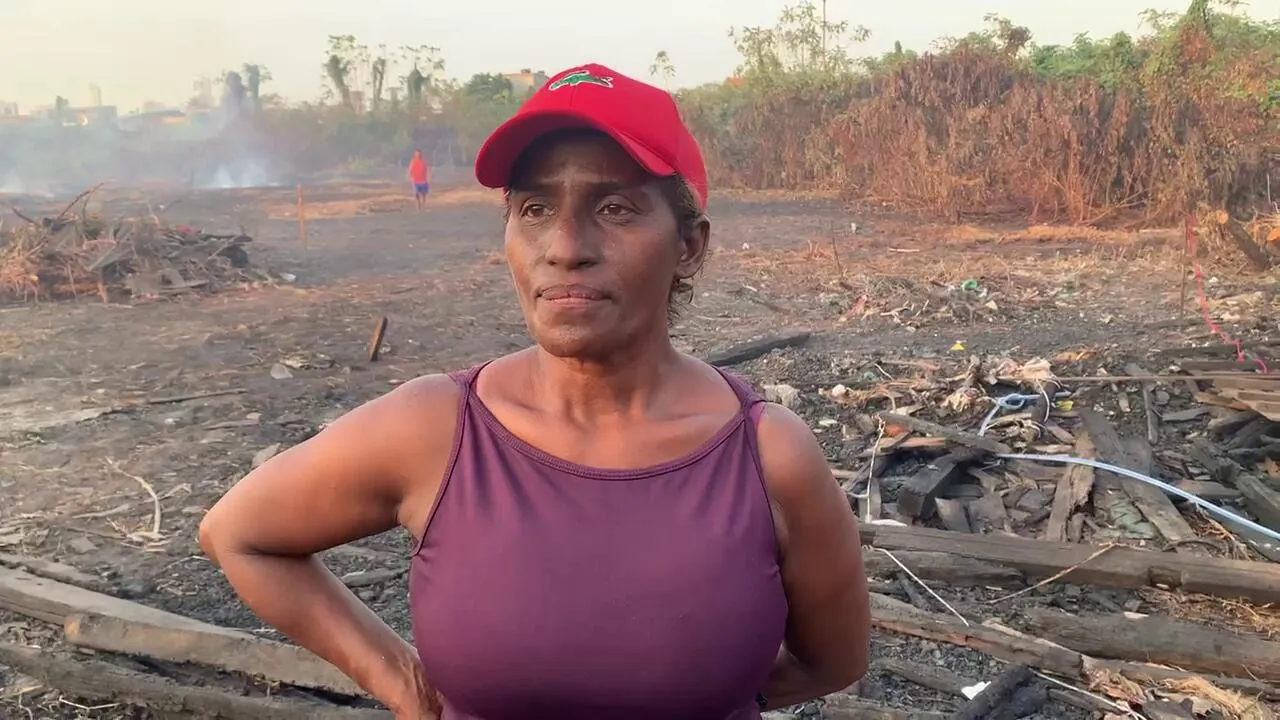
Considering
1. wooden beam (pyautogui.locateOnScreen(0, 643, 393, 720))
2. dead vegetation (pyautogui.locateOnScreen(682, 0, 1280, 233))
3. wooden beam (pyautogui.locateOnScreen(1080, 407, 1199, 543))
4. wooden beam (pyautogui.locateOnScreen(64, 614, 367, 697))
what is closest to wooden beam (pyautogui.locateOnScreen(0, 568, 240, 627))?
wooden beam (pyautogui.locateOnScreen(64, 614, 367, 697))

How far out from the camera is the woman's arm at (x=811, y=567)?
5.11ft

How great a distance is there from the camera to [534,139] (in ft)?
4.95

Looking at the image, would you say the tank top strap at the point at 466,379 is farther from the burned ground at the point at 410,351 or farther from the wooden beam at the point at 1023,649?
the wooden beam at the point at 1023,649

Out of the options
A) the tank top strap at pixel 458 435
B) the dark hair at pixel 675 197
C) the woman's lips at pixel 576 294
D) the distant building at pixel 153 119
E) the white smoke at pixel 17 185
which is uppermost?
the distant building at pixel 153 119

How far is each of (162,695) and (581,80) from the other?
2924 millimetres

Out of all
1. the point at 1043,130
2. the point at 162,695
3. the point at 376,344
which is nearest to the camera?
the point at 162,695

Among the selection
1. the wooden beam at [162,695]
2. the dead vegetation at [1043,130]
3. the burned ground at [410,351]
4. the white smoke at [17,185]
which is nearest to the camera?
the wooden beam at [162,695]

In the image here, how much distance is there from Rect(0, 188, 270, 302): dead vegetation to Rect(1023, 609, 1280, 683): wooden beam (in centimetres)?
1223

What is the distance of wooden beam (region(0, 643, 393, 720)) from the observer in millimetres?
3201

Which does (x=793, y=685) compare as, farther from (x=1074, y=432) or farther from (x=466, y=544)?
(x=1074, y=432)

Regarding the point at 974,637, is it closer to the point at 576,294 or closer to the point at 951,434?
the point at 951,434

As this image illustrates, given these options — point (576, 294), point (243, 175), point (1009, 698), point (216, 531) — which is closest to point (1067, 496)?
point (1009, 698)

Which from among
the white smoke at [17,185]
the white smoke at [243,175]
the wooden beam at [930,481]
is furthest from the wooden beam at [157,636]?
the white smoke at [243,175]

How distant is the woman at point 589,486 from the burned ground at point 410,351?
95.7 inches
